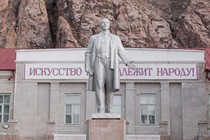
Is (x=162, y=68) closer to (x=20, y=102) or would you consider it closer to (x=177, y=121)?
(x=177, y=121)

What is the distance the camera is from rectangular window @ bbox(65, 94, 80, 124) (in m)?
29.9

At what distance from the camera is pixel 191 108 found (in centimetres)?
2947

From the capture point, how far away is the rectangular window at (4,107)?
3092cm

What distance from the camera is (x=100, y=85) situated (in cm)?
1348

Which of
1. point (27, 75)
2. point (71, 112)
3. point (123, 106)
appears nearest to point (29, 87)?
point (27, 75)

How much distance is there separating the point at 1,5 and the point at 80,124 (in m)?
30.1

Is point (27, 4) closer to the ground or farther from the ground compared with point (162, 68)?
farther from the ground

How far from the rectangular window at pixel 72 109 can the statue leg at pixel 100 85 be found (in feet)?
54.2

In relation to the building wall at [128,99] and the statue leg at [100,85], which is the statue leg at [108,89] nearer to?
the statue leg at [100,85]

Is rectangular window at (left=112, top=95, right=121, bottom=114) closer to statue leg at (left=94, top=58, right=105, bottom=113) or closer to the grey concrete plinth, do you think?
statue leg at (left=94, top=58, right=105, bottom=113)

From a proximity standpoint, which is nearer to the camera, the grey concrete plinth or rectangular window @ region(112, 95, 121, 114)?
the grey concrete plinth

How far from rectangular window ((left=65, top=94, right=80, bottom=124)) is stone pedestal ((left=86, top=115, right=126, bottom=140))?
17064mm

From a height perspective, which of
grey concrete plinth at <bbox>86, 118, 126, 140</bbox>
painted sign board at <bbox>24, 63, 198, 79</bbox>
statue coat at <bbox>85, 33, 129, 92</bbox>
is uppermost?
painted sign board at <bbox>24, 63, 198, 79</bbox>

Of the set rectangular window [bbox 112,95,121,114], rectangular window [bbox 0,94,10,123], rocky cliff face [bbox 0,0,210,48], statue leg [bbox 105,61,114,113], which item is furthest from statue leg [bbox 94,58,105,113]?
rocky cliff face [bbox 0,0,210,48]
